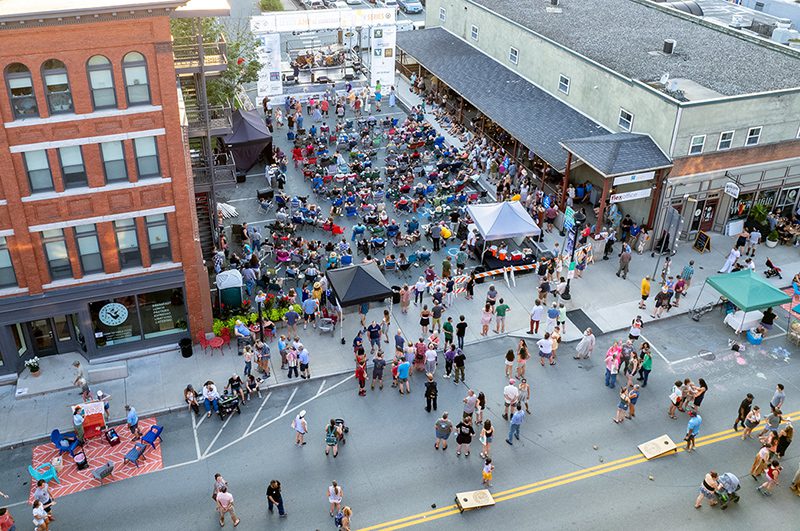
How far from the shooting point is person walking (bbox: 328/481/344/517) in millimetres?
20869

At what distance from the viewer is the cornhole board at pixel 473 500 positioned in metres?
21.6

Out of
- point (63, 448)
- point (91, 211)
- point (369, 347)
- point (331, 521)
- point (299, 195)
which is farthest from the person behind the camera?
point (299, 195)

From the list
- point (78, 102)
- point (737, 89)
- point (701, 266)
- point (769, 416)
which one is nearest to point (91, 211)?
point (78, 102)

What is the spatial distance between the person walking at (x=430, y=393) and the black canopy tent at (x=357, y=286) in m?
4.49

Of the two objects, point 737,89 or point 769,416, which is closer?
point 769,416

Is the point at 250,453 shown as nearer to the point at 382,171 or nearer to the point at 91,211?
the point at 91,211

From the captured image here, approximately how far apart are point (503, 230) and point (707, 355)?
32.6 ft

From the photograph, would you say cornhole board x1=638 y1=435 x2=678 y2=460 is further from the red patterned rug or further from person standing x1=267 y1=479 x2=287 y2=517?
the red patterned rug

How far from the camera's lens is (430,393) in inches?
984

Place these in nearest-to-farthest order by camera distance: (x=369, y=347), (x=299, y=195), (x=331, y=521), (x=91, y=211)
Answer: (x=331, y=521)
(x=91, y=211)
(x=369, y=347)
(x=299, y=195)

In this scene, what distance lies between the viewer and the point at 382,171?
139 feet

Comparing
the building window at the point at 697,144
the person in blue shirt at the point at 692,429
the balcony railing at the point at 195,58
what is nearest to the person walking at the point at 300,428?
the person in blue shirt at the point at 692,429

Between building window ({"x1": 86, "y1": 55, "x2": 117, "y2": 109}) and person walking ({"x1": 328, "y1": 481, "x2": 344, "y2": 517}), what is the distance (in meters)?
14.1

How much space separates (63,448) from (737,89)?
32.6 m
